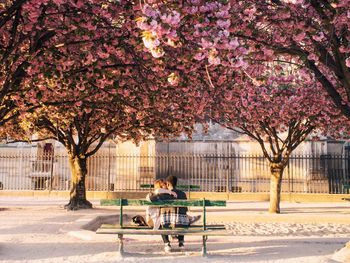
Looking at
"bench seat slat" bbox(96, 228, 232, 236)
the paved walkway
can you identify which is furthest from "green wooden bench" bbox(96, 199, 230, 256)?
the paved walkway

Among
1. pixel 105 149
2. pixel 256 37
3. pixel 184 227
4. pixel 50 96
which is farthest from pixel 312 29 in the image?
pixel 105 149

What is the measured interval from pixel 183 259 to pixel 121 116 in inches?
343

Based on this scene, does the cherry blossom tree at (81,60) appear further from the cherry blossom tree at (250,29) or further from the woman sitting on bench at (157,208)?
the woman sitting on bench at (157,208)

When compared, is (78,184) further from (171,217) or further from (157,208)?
(171,217)

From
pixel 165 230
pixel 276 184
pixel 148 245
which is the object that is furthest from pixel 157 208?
pixel 276 184

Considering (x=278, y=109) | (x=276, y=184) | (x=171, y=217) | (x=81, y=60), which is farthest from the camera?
(x=276, y=184)

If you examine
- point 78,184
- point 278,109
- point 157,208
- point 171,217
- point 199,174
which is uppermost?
point 278,109

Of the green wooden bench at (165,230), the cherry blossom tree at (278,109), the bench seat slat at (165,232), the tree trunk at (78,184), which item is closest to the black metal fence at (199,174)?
the tree trunk at (78,184)

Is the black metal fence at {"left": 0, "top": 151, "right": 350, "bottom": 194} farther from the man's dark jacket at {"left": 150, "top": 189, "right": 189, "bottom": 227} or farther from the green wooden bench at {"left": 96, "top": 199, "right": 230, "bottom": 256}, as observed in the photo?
the green wooden bench at {"left": 96, "top": 199, "right": 230, "bottom": 256}

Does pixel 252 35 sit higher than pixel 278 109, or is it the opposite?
pixel 252 35

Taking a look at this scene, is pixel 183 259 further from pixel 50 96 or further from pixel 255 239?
pixel 50 96

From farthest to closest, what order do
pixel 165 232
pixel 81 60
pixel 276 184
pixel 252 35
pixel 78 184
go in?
pixel 78 184 → pixel 276 184 → pixel 81 60 → pixel 165 232 → pixel 252 35

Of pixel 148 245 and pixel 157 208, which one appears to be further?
pixel 148 245

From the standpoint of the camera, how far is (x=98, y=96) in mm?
12891
